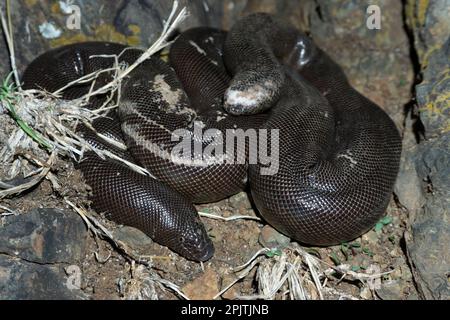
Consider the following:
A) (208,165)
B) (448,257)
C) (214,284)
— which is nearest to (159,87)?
(208,165)

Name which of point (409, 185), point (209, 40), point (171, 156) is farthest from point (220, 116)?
point (409, 185)

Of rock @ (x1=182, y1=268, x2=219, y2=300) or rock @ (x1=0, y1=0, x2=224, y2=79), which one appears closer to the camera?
rock @ (x1=182, y1=268, x2=219, y2=300)

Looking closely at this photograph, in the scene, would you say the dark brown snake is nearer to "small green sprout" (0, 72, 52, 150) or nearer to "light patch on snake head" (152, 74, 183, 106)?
"light patch on snake head" (152, 74, 183, 106)

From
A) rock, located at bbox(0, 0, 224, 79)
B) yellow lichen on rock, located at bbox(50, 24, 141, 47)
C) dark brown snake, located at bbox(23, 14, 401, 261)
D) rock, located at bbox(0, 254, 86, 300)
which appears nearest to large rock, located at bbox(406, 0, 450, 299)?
dark brown snake, located at bbox(23, 14, 401, 261)

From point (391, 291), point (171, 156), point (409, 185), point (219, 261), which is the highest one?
point (171, 156)

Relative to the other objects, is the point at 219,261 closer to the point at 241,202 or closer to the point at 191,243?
the point at 191,243

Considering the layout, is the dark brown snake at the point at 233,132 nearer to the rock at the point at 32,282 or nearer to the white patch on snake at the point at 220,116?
the white patch on snake at the point at 220,116

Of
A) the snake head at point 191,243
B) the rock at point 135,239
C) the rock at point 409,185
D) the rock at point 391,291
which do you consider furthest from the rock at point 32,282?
the rock at point 409,185

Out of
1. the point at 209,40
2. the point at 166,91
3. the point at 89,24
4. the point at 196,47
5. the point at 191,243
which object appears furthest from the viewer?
the point at 209,40
